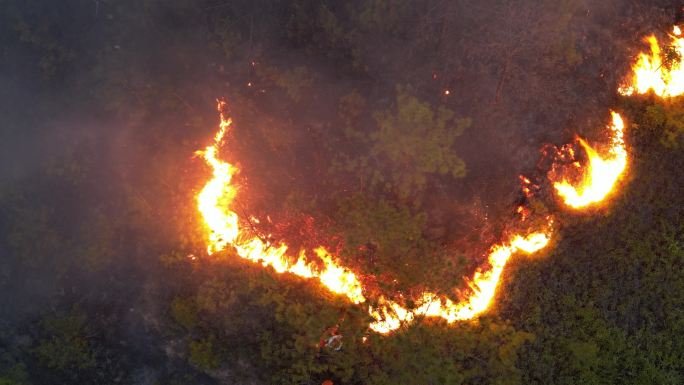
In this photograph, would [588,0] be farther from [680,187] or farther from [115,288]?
[115,288]

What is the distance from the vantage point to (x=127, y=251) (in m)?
9.31

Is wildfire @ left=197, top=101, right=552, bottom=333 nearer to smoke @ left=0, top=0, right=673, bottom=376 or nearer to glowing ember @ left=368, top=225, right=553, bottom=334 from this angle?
glowing ember @ left=368, top=225, right=553, bottom=334

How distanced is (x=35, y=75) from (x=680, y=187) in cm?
1365

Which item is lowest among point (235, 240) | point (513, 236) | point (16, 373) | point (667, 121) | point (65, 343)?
point (16, 373)

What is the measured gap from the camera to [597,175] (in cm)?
925

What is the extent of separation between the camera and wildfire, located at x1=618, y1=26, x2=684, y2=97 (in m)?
9.21

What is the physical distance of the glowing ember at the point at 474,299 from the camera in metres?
8.74

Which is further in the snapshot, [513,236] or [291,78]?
[513,236]

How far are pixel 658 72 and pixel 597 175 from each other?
2.54 metres

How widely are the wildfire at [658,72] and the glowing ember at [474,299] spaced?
344 cm

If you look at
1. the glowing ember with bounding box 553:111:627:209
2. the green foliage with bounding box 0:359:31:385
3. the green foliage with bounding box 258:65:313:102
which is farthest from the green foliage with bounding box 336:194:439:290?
the green foliage with bounding box 0:359:31:385

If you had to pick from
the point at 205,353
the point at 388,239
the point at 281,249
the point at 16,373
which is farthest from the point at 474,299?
the point at 16,373

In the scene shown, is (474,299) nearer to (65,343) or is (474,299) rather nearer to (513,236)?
(513,236)

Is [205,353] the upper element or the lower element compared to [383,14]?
lower
